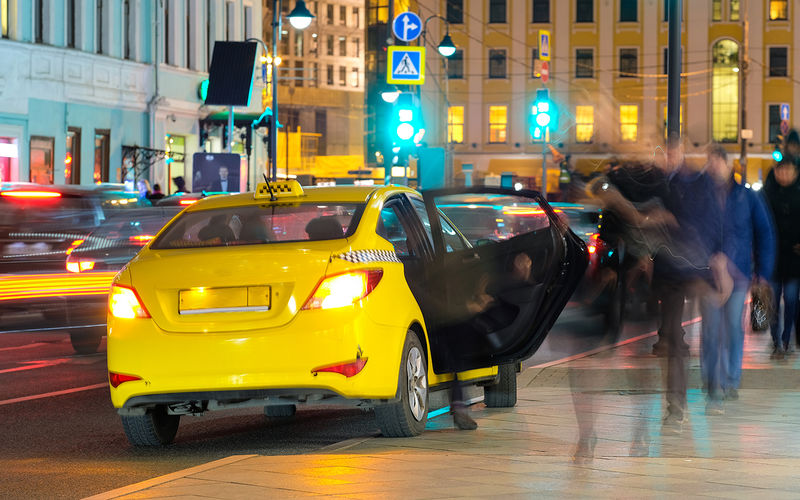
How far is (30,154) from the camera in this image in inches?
1473

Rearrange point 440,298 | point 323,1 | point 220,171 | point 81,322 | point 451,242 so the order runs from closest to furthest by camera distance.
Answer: point 440,298, point 451,242, point 81,322, point 220,171, point 323,1

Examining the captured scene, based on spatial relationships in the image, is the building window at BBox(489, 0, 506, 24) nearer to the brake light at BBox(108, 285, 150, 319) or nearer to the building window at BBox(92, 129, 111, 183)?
the building window at BBox(92, 129, 111, 183)

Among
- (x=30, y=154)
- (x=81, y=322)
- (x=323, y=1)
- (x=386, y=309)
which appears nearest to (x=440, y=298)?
(x=386, y=309)

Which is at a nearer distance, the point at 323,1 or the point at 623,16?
the point at 623,16

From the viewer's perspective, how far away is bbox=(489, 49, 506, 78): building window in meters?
77.5

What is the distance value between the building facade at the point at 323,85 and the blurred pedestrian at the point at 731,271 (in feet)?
371

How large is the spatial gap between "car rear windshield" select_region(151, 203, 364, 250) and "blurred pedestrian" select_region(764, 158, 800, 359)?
6.23m

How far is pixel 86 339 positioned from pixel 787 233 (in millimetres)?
7061

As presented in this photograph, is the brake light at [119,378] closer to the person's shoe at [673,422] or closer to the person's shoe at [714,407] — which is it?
the person's shoe at [673,422]

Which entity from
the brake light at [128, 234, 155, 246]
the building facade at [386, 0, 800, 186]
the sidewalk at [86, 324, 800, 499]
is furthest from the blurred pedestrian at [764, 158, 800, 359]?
the building facade at [386, 0, 800, 186]

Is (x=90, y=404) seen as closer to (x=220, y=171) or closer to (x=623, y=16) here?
(x=220, y=171)

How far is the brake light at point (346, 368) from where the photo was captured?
27.3 ft

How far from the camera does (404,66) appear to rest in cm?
2588

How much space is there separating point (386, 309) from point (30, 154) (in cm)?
A: 3029
